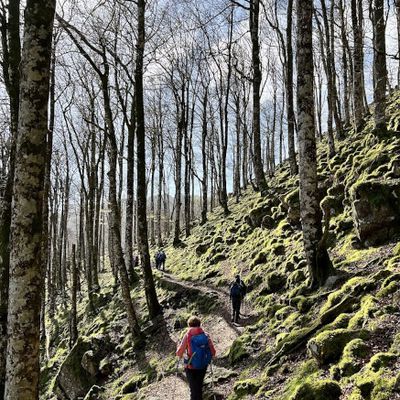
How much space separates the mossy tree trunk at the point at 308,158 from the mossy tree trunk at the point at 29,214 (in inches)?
236

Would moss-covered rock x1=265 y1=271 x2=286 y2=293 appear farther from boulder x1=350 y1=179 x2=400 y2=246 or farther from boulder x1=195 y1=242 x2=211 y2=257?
boulder x1=195 y1=242 x2=211 y2=257

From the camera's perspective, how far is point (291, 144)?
770 inches

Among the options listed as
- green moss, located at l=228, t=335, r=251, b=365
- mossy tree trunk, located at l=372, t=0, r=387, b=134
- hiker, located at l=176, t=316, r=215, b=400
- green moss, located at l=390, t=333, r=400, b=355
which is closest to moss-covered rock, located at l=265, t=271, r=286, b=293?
green moss, located at l=228, t=335, r=251, b=365

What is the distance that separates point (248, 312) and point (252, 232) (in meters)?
5.93

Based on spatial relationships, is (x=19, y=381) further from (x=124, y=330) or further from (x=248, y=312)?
(x=124, y=330)

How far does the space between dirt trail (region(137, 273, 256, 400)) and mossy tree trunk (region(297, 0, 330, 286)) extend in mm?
2742

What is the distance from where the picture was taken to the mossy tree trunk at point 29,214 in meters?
4.05

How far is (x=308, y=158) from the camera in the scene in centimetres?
874

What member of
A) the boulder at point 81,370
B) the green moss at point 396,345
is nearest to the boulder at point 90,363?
the boulder at point 81,370

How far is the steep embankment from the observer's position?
18.1ft

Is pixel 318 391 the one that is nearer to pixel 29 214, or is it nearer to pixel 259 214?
pixel 29 214

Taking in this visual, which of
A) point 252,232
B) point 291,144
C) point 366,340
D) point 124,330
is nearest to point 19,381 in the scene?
Answer: point 366,340

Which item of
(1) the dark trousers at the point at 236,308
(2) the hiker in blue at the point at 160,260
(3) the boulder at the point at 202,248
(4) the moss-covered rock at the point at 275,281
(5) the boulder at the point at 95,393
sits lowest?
(5) the boulder at the point at 95,393

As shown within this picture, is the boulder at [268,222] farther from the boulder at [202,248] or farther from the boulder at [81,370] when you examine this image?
the boulder at [81,370]
